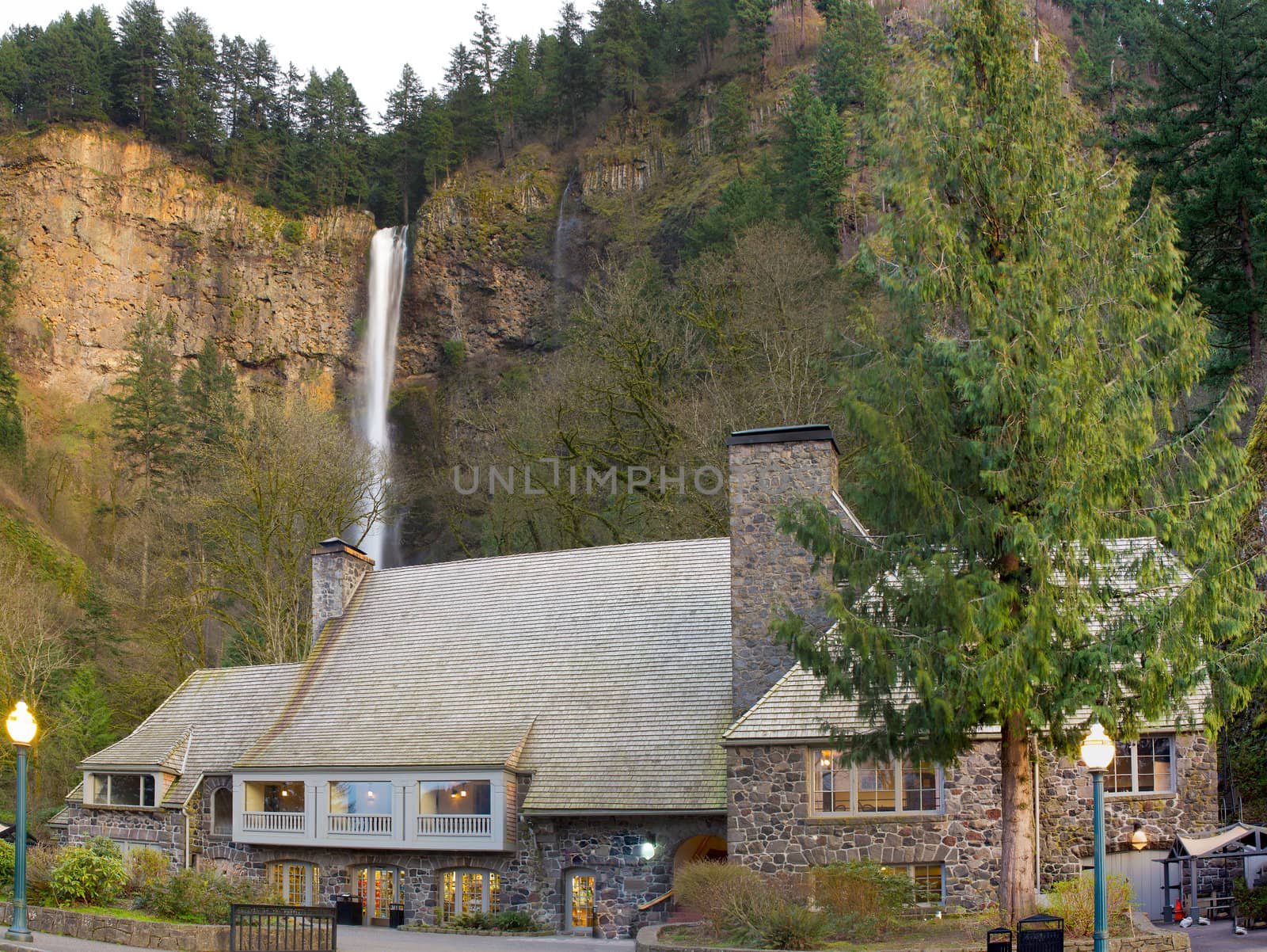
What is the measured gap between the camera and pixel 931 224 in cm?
1580

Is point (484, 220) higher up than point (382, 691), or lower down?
higher up

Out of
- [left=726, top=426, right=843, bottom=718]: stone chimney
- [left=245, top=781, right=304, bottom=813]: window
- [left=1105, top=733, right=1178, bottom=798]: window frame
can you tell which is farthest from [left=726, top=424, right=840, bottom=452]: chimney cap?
[left=245, top=781, right=304, bottom=813]: window

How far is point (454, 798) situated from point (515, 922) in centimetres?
257

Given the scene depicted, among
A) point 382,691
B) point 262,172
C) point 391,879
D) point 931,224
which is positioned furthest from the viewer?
point 262,172

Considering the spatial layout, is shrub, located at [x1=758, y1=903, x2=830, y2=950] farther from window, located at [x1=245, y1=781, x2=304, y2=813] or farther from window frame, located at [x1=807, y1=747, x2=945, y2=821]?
window, located at [x1=245, y1=781, x2=304, y2=813]

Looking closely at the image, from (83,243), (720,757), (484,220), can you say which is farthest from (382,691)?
(83,243)

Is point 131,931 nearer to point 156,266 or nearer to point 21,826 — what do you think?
point 21,826

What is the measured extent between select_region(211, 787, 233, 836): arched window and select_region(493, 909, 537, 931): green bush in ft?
22.6

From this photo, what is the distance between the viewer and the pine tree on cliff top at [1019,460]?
14.9 m

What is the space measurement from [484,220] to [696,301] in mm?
29204

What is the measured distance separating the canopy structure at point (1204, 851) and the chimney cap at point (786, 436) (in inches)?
318

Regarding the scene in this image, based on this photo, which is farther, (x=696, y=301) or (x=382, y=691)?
Answer: (x=696, y=301)

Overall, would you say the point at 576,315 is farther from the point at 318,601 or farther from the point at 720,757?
the point at 720,757

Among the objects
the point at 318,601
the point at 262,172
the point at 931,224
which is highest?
the point at 262,172
